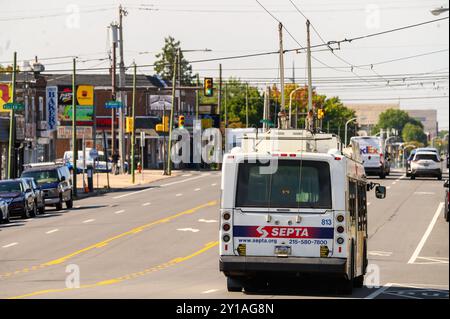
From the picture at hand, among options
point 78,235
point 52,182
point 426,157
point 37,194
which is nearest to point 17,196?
point 37,194

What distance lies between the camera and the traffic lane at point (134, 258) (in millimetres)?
22875

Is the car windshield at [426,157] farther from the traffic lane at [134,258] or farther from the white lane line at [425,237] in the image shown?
the traffic lane at [134,258]

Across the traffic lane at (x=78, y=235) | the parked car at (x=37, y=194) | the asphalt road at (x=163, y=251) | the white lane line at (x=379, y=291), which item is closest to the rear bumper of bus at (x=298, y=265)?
the asphalt road at (x=163, y=251)

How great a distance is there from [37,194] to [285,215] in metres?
30.5

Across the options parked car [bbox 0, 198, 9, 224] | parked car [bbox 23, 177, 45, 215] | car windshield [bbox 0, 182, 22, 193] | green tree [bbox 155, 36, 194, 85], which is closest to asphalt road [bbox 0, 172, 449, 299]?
parked car [bbox 0, 198, 9, 224]

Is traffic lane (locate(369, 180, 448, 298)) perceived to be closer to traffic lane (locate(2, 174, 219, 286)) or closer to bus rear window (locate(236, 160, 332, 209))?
bus rear window (locate(236, 160, 332, 209))

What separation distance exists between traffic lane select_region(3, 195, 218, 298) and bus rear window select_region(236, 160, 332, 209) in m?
2.47

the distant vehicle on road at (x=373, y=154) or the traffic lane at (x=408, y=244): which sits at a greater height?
the distant vehicle on road at (x=373, y=154)

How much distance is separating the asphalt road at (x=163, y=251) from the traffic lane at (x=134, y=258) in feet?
0.09

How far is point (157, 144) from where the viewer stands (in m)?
122

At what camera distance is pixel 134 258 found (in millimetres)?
31672

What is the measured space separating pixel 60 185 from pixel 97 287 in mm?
30251

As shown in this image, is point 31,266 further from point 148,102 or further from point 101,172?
point 148,102
